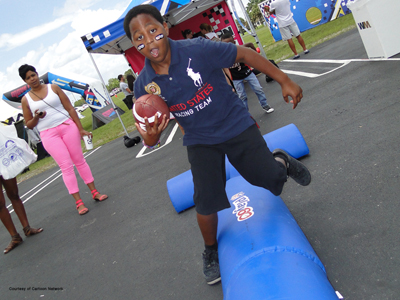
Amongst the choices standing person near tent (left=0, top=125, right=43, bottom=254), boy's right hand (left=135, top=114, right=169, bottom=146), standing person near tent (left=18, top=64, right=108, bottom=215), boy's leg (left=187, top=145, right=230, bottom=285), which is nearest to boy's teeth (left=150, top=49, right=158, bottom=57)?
boy's right hand (left=135, top=114, right=169, bottom=146)

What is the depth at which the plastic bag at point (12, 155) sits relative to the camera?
15.4 ft

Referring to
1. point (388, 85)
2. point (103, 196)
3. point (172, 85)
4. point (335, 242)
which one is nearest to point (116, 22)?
point (103, 196)

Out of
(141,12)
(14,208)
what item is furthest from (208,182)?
(14,208)

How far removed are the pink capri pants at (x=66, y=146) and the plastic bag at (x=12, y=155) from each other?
304 mm

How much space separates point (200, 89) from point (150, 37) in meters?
0.49

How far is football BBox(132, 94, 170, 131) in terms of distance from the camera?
231 centimetres

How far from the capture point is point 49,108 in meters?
5.03

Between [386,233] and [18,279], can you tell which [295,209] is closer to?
[386,233]

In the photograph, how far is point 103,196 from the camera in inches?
233

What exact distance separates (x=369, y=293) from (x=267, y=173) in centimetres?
97

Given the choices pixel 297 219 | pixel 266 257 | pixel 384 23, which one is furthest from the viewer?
pixel 384 23

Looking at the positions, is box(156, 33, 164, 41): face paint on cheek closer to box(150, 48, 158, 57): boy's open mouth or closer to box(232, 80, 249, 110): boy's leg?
box(150, 48, 158, 57): boy's open mouth

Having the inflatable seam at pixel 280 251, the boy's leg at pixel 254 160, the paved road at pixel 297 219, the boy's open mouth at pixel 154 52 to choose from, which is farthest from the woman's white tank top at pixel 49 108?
the inflatable seam at pixel 280 251

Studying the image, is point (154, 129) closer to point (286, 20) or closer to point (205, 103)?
point (205, 103)
